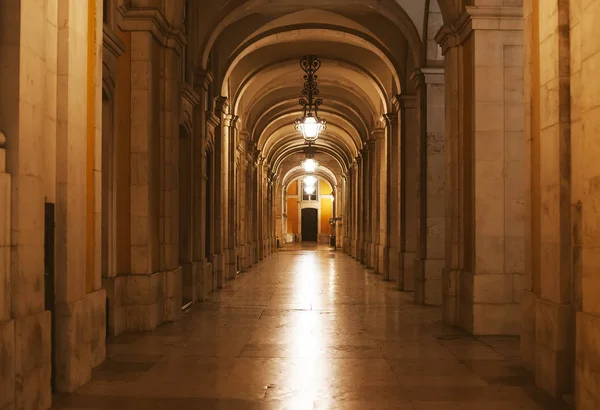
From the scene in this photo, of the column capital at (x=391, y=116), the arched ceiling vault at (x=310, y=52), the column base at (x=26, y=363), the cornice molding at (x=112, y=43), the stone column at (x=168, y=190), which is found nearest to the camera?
the column base at (x=26, y=363)

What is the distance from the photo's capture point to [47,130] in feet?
16.8

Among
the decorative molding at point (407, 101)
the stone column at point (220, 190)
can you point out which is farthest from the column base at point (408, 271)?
the stone column at point (220, 190)

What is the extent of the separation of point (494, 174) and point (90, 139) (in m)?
4.95

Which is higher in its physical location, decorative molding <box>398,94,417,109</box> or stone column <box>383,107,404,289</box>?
decorative molding <box>398,94,417,109</box>

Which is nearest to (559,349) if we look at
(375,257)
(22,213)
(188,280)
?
(22,213)

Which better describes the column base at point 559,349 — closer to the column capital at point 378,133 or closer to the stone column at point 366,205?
the column capital at point 378,133

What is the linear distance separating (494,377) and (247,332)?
137 inches

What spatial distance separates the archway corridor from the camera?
15.9 ft

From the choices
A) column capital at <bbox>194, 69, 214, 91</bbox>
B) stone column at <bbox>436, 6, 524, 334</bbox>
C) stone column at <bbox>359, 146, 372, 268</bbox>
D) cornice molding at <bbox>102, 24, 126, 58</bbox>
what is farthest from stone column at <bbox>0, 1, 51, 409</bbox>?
stone column at <bbox>359, 146, 372, 268</bbox>

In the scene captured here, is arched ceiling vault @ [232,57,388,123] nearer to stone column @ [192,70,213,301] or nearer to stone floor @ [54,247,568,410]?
stone column @ [192,70,213,301]

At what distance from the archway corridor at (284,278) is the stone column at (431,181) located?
0.12 feet

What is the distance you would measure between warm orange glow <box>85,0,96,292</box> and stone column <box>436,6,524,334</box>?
4630mm

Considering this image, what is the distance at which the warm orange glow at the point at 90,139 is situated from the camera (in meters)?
6.16

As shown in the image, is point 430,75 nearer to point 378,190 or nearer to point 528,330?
point 528,330
